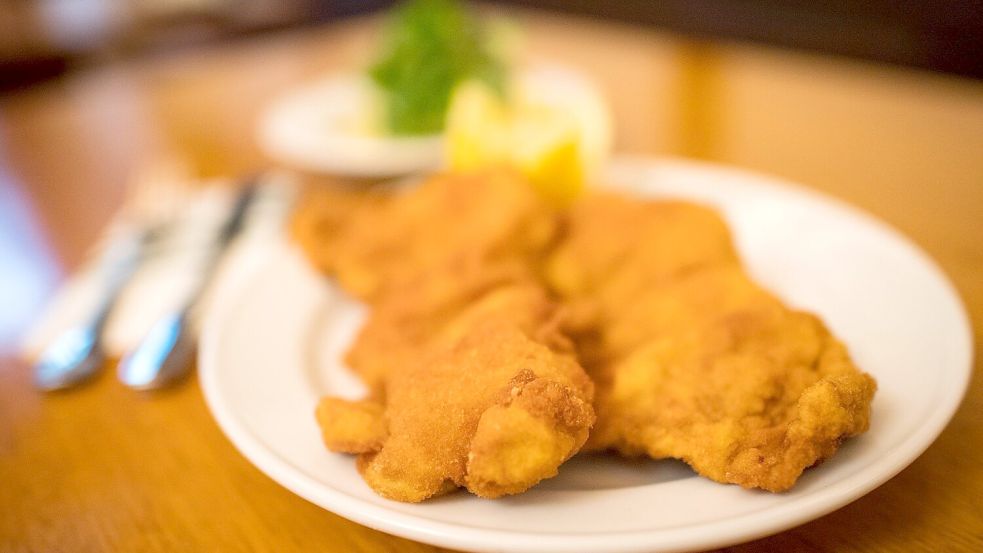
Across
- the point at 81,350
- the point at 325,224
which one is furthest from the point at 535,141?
the point at 81,350

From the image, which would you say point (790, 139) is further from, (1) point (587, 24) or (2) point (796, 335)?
(1) point (587, 24)

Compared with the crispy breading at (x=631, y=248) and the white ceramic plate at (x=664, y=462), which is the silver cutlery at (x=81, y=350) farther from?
the crispy breading at (x=631, y=248)

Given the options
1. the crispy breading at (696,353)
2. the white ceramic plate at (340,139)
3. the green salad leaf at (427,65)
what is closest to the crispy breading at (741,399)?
the crispy breading at (696,353)

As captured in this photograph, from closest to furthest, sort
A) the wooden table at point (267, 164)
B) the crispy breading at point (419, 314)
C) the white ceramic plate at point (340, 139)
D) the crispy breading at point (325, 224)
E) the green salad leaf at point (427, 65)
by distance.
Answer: the wooden table at point (267, 164) → the crispy breading at point (419, 314) → the crispy breading at point (325, 224) → the white ceramic plate at point (340, 139) → the green salad leaf at point (427, 65)

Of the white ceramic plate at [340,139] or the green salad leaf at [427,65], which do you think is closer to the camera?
the white ceramic plate at [340,139]

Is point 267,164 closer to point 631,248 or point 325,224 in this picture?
point 325,224

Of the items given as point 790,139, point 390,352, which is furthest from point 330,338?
point 790,139
